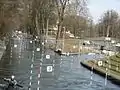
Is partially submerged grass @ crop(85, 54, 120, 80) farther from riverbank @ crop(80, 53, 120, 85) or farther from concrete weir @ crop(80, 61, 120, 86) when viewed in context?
concrete weir @ crop(80, 61, 120, 86)

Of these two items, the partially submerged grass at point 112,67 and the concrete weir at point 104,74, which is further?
the partially submerged grass at point 112,67

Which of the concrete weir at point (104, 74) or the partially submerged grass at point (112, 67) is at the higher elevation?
the partially submerged grass at point (112, 67)

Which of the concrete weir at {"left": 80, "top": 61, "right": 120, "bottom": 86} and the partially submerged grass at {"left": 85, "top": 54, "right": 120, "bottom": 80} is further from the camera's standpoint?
the partially submerged grass at {"left": 85, "top": 54, "right": 120, "bottom": 80}

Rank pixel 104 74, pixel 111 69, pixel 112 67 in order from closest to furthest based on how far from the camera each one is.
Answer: pixel 104 74, pixel 111 69, pixel 112 67

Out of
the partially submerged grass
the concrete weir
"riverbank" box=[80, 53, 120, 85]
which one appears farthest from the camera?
the partially submerged grass

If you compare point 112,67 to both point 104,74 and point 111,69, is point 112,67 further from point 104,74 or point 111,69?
point 104,74

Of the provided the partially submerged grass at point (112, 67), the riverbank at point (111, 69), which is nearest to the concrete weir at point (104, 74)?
the riverbank at point (111, 69)

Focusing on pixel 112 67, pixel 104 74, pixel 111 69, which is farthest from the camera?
pixel 112 67

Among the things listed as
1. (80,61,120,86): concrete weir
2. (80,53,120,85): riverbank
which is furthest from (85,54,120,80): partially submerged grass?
(80,61,120,86): concrete weir

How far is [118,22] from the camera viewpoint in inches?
5084

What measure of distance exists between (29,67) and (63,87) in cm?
959

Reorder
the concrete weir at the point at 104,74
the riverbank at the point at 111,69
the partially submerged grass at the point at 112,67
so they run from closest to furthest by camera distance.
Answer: the concrete weir at the point at 104,74 → the riverbank at the point at 111,69 → the partially submerged grass at the point at 112,67

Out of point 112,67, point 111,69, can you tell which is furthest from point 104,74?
point 112,67

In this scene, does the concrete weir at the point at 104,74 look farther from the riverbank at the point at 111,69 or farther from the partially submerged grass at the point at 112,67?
the partially submerged grass at the point at 112,67
